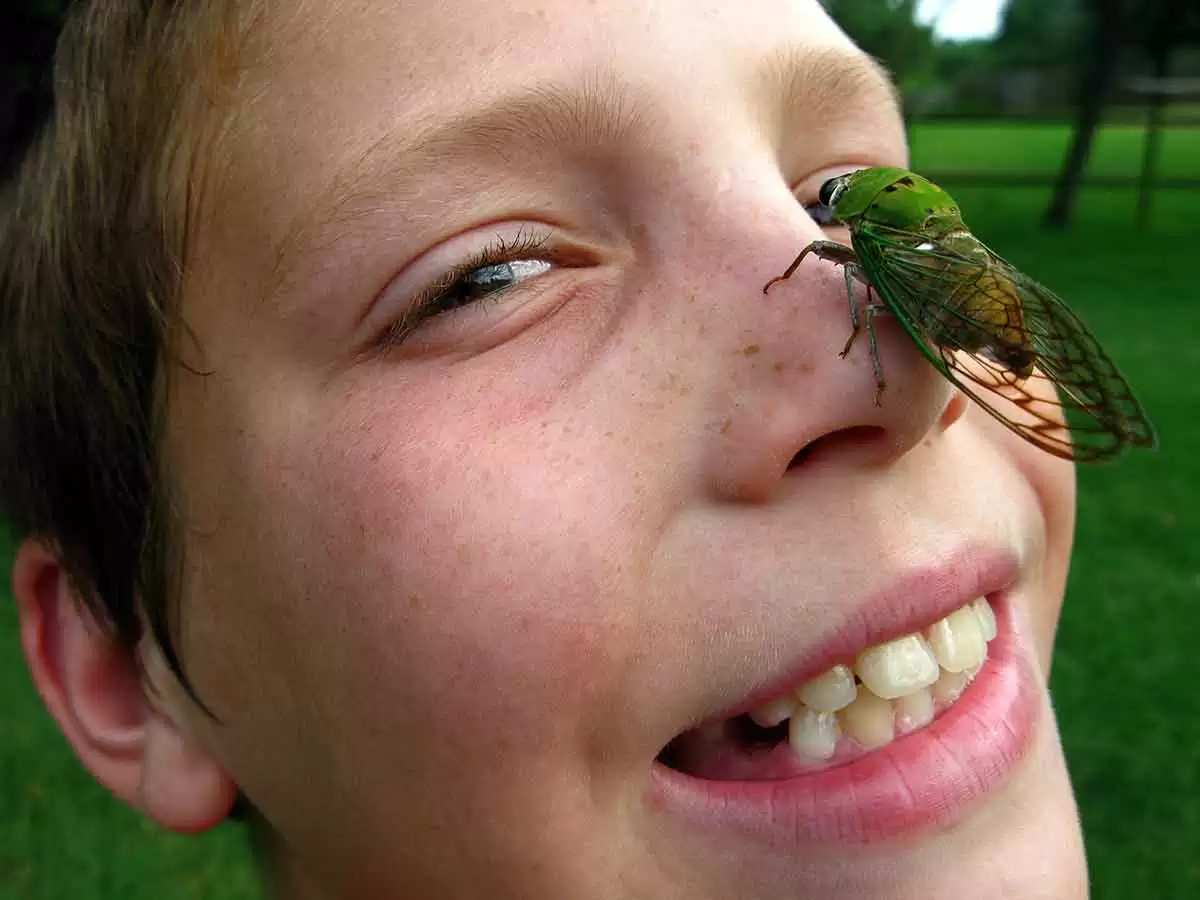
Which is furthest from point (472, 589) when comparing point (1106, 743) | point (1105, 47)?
point (1105, 47)

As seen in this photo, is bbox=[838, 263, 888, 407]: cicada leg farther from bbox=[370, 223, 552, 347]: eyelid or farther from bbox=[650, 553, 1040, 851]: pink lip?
bbox=[370, 223, 552, 347]: eyelid

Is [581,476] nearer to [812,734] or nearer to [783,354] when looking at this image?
[783,354]

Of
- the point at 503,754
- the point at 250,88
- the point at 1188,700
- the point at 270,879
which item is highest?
the point at 250,88

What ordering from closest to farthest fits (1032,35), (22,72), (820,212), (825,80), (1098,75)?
(825,80)
(820,212)
(22,72)
(1098,75)
(1032,35)

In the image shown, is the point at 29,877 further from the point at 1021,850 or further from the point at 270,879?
the point at 1021,850

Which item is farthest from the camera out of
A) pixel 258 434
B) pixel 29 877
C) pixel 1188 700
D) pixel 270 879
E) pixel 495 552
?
pixel 1188 700

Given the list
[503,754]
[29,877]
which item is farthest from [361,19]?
[29,877]
